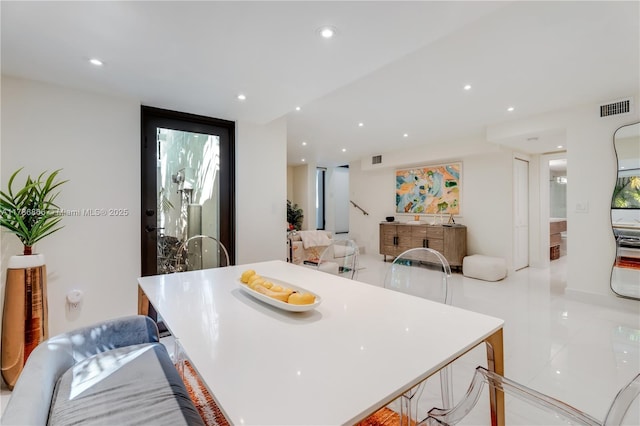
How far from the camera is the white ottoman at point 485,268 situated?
15.2ft

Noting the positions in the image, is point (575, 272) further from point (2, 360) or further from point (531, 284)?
point (2, 360)

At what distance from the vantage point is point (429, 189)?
6.12 meters

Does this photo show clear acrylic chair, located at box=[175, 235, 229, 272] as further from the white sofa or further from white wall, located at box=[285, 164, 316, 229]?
white wall, located at box=[285, 164, 316, 229]

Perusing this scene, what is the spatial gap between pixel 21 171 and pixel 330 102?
3.00 meters

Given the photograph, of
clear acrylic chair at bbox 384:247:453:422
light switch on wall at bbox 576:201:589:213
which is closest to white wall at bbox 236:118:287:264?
clear acrylic chair at bbox 384:247:453:422

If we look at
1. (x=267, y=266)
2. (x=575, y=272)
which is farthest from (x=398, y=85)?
(x=575, y=272)

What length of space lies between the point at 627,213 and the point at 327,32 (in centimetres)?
392

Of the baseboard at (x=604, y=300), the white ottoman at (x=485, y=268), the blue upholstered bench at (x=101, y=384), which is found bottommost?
the baseboard at (x=604, y=300)

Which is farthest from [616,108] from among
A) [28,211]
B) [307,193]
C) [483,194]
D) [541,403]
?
[307,193]

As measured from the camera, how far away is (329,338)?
0.96 meters

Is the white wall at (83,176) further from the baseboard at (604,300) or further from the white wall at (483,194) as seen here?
the baseboard at (604,300)

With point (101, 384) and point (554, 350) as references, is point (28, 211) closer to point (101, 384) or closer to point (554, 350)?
point (101, 384)

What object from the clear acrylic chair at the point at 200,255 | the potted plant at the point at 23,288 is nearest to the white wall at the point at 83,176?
the potted plant at the point at 23,288

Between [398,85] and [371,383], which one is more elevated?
[398,85]
